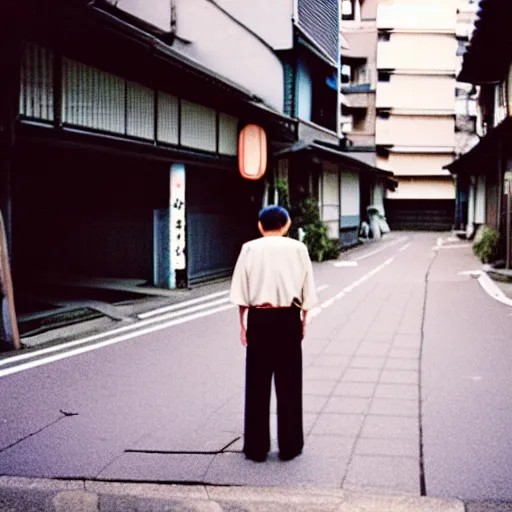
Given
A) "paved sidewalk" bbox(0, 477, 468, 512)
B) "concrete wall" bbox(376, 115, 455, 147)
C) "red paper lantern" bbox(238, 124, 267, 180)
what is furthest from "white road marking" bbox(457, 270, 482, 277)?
"concrete wall" bbox(376, 115, 455, 147)

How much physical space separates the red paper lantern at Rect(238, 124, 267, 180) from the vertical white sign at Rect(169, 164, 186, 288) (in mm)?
2994

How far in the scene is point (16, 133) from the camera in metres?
10.9

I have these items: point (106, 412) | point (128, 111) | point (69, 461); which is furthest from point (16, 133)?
point (69, 461)

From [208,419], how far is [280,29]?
21.4 metres

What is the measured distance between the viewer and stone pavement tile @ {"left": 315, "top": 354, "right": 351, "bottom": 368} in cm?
926

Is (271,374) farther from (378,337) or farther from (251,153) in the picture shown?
(251,153)

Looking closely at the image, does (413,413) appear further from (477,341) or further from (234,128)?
(234,128)

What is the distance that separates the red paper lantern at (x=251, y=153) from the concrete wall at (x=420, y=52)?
1426 inches

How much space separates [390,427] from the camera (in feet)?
21.4

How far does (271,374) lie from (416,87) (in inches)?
2030

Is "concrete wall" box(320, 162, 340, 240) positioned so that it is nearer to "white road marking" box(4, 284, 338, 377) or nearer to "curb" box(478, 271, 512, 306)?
"curb" box(478, 271, 512, 306)

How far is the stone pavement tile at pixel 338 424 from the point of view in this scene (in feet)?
21.0

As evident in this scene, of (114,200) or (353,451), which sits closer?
(353,451)

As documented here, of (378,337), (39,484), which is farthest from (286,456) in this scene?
(378,337)
